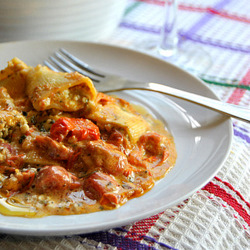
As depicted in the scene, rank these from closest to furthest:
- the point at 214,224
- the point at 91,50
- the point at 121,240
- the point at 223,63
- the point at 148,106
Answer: the point at 121,240 < the point at 214,224 < the point at 148,106 < the point at 91,50 < the point at 223,63

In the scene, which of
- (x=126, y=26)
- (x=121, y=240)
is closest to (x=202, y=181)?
(x=121, y=240)

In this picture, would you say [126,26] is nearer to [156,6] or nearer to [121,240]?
[156,6]

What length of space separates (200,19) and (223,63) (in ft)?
2.83

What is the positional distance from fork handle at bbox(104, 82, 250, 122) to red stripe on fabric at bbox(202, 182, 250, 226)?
43 cm

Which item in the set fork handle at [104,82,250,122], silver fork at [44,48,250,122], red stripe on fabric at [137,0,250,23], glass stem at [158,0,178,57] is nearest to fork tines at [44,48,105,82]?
silver fork at [44,48,250,122]

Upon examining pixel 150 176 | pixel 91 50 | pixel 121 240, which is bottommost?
pixel 121 240

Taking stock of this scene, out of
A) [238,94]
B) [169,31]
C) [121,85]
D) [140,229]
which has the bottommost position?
[140,229]

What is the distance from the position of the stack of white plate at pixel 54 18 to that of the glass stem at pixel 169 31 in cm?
40

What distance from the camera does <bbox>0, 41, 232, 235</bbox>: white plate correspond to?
1.63 m

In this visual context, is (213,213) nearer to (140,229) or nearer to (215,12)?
(140,229)

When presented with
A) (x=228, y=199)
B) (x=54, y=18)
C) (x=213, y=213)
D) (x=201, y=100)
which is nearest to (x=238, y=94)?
(x=201, y=100)

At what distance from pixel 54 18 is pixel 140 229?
1.87 metres

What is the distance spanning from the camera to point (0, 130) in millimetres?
2086

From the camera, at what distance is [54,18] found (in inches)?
122
